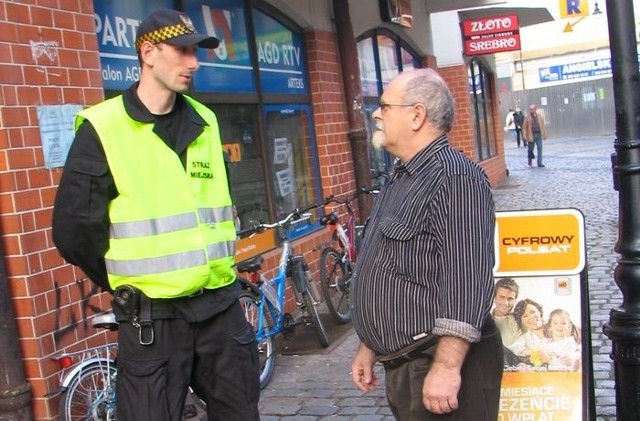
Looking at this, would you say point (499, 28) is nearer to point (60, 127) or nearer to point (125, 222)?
point (60, 127)

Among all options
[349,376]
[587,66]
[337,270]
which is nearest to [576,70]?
[587,66]

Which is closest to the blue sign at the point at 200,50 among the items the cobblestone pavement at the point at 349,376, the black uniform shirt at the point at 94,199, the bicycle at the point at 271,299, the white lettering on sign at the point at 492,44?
the bicycle at the point at 271,299

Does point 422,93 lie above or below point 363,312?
above

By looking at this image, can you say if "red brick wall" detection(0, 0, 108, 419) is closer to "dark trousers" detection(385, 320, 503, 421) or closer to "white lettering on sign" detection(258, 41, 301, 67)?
"dark trousers" detection(385, 320, 503, 421)

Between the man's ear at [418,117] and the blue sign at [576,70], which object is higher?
the blue sign at [576,70]

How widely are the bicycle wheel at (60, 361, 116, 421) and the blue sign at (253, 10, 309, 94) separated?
384 cm

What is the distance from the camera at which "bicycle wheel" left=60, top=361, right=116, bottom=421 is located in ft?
13.2

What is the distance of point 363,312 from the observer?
262 cm

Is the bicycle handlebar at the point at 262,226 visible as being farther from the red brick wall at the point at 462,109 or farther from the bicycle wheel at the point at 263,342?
the red brick wall at the point at 462,109

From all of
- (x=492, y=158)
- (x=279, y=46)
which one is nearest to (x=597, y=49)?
(x=492, y=158)

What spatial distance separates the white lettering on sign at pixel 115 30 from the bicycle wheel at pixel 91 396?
7.65 ft

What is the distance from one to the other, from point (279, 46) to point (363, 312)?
5605 millimetres

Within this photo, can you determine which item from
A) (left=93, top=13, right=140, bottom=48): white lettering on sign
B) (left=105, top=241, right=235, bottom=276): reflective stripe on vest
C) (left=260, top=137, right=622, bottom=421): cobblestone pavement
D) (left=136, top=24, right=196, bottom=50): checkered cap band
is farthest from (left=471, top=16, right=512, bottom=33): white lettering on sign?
(left=105, top=241, right=235, bottom=276): reflective stripe on vest

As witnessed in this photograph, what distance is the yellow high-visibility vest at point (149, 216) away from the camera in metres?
2.67
